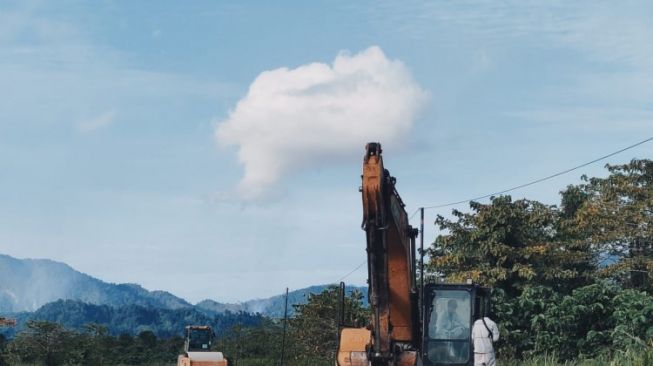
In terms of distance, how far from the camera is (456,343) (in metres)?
18.2

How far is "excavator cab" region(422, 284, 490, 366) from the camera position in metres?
18.0

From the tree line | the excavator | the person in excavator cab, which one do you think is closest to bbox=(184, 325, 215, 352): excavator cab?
the tree line

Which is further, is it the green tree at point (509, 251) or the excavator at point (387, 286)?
the green tree at point (509, 251)

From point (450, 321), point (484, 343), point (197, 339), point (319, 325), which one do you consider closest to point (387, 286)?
point (484, 343)

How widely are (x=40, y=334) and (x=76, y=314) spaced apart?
14803cm

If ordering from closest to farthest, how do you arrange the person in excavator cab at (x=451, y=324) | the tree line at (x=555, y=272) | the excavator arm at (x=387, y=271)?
the excavator arm at (x=387, y=271) → the person in excavator cab at (x=451, y=324) → the tree line at (x=555, y=272)

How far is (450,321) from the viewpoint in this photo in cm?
1823

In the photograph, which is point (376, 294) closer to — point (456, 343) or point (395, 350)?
point (395, 350)

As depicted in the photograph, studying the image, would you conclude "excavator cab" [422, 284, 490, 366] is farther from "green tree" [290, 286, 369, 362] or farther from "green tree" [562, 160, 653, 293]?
"green tree" [290, 286, 369, 362]

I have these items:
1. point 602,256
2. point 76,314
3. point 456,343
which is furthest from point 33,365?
point 76,314

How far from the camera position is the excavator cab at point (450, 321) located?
18.0 metres

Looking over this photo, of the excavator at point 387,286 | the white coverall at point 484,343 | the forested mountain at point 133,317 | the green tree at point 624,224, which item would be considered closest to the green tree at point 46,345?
the green tree at point 624,224

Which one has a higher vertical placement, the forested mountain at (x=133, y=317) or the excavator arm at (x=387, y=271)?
the forested mountain at (x=133, y=317)

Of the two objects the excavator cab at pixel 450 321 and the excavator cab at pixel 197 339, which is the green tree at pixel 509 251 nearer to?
the excavator cab at pixel 197 339
